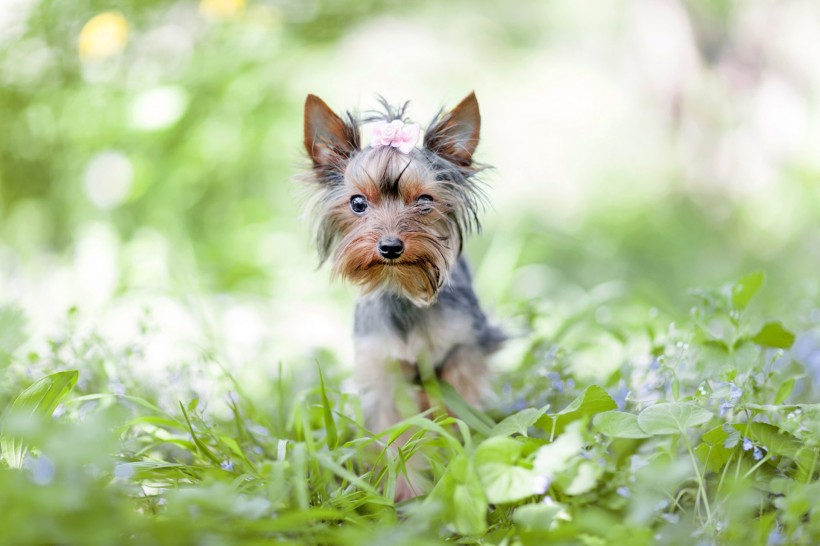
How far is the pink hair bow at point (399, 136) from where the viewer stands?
3.29 meters

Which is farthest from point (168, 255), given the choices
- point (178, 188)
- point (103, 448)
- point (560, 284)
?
point (103, 448)

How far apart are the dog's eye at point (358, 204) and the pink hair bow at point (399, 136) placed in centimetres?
27

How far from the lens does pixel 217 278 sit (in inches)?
233

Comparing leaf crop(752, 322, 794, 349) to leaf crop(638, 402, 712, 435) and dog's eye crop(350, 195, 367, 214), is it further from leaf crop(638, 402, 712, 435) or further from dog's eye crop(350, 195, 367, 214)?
dog's eye crop(350, 195, 367, 214)

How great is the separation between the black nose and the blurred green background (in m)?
1.31

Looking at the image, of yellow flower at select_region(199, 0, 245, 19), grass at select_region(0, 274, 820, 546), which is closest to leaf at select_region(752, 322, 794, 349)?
grass at select_region(0, 274, 820, 546)

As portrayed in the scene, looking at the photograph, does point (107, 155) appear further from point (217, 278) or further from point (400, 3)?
point (400, 3)

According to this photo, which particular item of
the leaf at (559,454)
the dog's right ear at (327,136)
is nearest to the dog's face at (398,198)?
the dog's right ear at (327,136)

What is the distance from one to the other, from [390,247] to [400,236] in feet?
0.26

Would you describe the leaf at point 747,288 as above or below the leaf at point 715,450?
above

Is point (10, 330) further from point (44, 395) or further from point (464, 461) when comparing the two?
point (464, 461)

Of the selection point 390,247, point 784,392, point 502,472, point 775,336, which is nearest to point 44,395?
point 390,247

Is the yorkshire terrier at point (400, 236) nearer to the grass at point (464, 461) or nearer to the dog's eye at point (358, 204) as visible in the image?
the dog's eye at point (358, 204)

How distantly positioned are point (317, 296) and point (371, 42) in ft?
12.8
